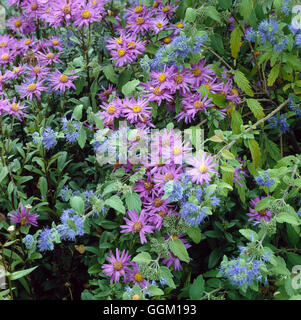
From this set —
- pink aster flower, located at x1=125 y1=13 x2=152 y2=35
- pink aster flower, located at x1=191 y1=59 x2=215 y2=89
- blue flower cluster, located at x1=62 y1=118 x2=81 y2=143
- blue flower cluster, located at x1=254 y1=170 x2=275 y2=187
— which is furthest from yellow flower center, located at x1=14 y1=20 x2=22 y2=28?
blue flower cluster, located at x1=254 y1=170 x2=275 y2=187

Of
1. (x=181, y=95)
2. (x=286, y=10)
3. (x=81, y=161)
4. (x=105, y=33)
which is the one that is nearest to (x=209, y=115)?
(x=181, y=95)

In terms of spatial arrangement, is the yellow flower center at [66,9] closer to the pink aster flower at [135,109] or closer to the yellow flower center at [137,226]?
the pink aster flower at [135,109]

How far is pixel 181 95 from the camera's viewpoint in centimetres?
137

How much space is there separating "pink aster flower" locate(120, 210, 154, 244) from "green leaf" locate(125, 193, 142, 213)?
5 centimetres

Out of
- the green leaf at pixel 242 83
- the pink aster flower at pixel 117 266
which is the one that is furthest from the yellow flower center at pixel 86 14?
the pink aster flower at pixel 117 266

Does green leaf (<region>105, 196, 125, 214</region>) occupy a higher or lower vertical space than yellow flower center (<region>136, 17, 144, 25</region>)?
lower

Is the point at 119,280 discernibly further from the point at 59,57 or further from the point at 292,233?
the point at 59,57

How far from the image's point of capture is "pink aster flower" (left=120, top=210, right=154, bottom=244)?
1.20 metres

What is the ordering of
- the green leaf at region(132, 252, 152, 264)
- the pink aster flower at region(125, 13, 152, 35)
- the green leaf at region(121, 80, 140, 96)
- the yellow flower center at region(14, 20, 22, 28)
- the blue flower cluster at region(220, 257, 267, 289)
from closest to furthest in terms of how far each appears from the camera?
the blue flower cluster at region(220, 257, 267, 289), the green leaf at region(132, 252, 152, 264), the green leaf at region(121, 80, 140, 96), the pink aster flower at region(125, 13, 152, 35), the yellow flower center at region(14, 20, 22, 28)

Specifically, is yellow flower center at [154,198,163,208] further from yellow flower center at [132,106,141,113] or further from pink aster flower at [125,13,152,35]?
pink aster flower at [125,13,152,35]

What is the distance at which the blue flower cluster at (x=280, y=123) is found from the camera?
148cm

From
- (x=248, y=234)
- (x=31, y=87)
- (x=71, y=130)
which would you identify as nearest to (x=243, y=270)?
(x=248, y=234)

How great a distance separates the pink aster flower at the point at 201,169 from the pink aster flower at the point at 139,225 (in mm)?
209
